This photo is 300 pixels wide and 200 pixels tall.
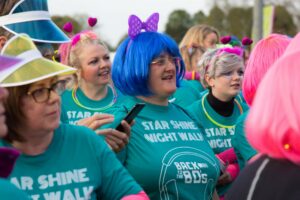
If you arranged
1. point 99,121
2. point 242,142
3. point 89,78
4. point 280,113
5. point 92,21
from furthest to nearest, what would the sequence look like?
point 92,21 → point 89,78 → point 242,142 → point 99,121 → point 280,113

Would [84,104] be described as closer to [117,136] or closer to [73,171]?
[117,136]

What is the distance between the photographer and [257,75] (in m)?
4.27

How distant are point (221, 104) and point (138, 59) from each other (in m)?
1.51

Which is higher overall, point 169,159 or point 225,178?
point 169,159

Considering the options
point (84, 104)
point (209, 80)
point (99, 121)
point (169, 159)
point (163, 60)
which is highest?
point (163, 60)

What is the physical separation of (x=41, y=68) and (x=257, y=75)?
5.70 ft

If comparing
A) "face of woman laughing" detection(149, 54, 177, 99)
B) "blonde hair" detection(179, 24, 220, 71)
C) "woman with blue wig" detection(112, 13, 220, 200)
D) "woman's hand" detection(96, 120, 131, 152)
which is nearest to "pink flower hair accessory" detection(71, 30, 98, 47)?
"woman with blue wig" detection(112, 13, 220, 200)

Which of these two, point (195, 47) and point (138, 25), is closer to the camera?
point (138, 25)

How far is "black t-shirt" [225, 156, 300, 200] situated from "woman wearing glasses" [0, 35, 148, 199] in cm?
91

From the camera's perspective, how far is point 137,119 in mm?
3982

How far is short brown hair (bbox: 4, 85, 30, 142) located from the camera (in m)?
2.94

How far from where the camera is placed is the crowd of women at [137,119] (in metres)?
2.18

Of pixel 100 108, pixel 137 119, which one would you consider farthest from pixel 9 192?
pixel 100 108

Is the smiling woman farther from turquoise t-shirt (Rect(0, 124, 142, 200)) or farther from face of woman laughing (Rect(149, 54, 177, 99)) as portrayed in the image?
turquoise t-shirt (Rect(0, 124, 142, 200))
